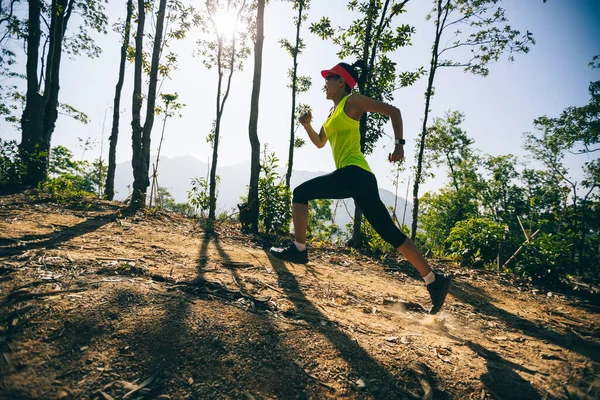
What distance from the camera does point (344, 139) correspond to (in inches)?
119

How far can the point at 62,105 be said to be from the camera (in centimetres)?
1836

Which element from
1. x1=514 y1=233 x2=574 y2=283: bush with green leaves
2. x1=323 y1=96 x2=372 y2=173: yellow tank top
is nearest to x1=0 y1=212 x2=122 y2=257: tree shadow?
x1=323 y1=96 x2=372 y2=173: yellow tank top

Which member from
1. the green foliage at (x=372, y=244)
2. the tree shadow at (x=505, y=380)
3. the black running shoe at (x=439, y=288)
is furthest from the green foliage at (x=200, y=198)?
the tree shadow at (x=505, y=380)

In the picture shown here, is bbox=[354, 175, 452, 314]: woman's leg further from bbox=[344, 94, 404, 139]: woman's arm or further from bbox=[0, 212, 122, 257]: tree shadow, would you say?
bbox=[0, 212, 122, 257]: tree shadow

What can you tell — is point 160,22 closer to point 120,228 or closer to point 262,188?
point 262,188

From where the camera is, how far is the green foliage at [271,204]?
7.25 m

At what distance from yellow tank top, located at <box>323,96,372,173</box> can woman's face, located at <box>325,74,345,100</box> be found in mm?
306

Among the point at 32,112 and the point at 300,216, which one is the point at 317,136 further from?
the point at 32,112

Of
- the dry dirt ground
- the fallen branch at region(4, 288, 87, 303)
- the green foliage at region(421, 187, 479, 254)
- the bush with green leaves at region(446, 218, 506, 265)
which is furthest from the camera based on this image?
the green foliage at region(421, 187, 479, 254)

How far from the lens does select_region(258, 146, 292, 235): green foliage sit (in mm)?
7254

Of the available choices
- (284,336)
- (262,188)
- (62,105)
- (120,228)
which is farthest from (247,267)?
(62,105)

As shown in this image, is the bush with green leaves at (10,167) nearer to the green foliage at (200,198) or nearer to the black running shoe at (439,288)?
the green foliage at (200,198)

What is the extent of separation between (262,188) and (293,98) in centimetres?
1108

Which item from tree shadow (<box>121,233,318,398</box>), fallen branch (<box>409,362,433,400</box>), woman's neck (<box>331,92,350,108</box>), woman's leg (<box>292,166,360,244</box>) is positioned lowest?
fallen branch (<box>409,362,433,400</box>)
